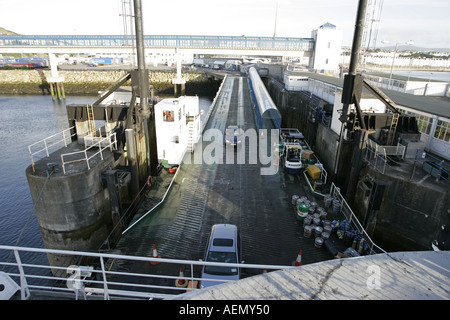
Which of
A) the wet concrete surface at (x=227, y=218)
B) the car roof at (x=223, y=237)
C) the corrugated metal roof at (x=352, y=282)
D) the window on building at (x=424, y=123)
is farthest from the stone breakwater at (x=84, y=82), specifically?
the corrugated metal roof at (x=352, y=282)

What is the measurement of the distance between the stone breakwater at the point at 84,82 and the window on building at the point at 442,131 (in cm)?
6445

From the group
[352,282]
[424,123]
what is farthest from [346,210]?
[424,123]

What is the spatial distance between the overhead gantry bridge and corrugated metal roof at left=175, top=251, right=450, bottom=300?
61501mm

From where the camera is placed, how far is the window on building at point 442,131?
17978 mm

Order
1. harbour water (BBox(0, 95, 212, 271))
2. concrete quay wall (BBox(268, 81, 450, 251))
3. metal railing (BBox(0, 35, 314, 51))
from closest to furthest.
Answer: concrete quay wall (BBox(268, 81, 450, 251))
harbour water (BBox(0, 95, 212, 271))
metal railing (BBox(0, 35, 314, 51))

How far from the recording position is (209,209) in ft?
49.2

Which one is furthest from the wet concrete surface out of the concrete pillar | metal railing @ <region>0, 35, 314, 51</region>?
metal railing @ <region>0, 35, 314, 51</region>

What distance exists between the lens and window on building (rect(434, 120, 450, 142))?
59.0 feet

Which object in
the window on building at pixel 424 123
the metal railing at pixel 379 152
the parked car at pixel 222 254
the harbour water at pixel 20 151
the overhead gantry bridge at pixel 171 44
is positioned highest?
the overhead gantry bridge at pixel 171 44

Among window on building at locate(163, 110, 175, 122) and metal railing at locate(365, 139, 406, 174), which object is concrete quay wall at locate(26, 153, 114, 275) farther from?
metal railing at locate(365, 139, 406, 174)

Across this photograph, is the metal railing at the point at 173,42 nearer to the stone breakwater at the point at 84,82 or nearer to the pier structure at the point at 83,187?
the stone breakwater at the point at 84,82

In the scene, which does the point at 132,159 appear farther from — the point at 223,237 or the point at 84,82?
the point at 84,82

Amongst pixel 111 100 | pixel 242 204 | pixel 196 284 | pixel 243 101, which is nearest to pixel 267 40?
pixel 243 101
